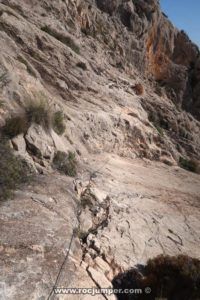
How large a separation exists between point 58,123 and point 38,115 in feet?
5.51

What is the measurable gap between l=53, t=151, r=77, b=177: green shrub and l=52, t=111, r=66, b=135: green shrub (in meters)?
1.31

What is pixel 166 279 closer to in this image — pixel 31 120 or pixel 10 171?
pixel 10 171

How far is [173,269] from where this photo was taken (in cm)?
539

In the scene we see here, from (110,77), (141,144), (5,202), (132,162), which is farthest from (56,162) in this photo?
(110,77)

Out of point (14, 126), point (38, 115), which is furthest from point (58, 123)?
point (14, 126)

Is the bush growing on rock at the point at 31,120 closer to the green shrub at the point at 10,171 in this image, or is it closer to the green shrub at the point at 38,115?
the green shrub at the point at 38,115

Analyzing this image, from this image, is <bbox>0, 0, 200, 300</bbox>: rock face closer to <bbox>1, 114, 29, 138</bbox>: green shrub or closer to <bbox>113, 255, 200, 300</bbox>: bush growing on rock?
<bbox>1, 114, 29, 138</bbox>: green shrub

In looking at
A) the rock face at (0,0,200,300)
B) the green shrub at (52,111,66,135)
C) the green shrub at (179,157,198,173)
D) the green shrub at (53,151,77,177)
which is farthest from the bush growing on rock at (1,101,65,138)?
the green shrub at (179,157,198,173)

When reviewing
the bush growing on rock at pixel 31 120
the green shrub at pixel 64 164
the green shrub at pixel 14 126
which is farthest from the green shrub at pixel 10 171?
the green shrub at pixel 64 164

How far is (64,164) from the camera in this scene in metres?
8.84

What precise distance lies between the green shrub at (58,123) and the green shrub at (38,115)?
0.86m

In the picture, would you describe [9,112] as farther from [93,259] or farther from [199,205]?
[199,205]

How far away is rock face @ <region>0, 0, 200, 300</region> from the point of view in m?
5.16

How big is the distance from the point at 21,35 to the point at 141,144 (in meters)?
8.38
